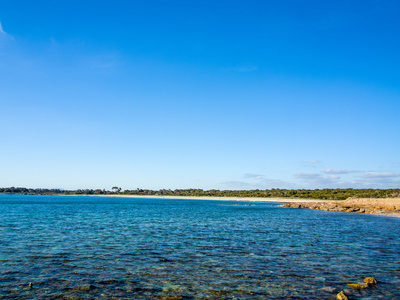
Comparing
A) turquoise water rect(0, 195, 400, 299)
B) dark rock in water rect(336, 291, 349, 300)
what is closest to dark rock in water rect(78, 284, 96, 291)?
turquoise water rect(0, 195, 400, 299)

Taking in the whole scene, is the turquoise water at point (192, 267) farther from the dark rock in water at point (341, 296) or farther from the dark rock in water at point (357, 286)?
the dark rock in water at point (341, 296)

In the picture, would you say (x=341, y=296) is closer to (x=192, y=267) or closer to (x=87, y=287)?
(x=192, y=267)

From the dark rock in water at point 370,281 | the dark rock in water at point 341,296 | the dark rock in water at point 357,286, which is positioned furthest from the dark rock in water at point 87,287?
the dark rock in water at point 370,281

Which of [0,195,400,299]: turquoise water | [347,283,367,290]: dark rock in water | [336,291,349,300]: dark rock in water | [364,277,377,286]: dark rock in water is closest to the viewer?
[336,291,349,300]: dark rock in water

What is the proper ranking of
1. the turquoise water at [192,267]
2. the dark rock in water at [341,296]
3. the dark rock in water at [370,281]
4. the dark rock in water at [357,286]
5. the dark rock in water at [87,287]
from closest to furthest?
the dark rock in water at [341,296] < the turquoise water at [192,267] < the dark rock in water at [87,287] < the dark rock in water at [357,286] < the dark rock in water at [370,281]

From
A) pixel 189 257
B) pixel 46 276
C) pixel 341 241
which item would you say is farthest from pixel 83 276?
pixel 341 241

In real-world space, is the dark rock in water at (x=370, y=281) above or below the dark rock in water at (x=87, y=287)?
below

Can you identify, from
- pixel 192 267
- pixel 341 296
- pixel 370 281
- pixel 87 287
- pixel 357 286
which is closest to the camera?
pixel 341 296

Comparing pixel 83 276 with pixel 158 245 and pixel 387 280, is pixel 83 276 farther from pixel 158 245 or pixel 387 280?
pixel 387 280

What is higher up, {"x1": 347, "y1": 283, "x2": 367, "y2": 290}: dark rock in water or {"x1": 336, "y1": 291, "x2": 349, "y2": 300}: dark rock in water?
{"x1": 336, "y1": 291, "x2": 349, "y2": 300}: dark rock in water

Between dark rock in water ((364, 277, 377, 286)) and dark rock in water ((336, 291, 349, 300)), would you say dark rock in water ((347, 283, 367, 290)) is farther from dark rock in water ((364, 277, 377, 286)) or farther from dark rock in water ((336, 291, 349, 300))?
dark rock in water ((336, 291, 349, 300))

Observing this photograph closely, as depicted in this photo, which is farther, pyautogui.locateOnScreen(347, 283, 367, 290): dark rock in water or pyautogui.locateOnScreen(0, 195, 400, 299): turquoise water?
pyautogui.locateOnScreen(347, 283, 367, 290): dark rock in water

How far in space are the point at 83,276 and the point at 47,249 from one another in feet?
33.5

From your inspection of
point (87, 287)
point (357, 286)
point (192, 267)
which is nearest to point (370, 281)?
point (357, 286)
